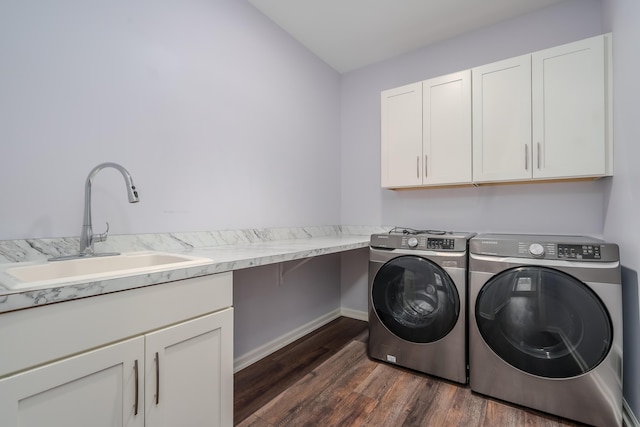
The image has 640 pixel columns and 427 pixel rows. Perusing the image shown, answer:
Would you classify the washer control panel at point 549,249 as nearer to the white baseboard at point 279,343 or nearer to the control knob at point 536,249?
the control knob at point 536,249

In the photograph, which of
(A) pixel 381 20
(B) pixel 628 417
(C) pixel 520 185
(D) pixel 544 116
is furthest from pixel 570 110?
(B) pixel 628 417

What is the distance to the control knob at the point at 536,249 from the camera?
1517mm

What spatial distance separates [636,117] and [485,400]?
162cm

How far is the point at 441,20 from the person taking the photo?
2.25 m

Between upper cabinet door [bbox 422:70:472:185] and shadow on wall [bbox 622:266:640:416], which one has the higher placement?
upper cabinet door [bbox 422:70:472:185]

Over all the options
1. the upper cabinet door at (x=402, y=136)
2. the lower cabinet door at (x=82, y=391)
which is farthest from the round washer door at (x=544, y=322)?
the lower cabinet door at (x=82, y=391)

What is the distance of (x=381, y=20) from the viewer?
88.6 inches

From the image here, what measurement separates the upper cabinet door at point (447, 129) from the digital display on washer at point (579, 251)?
30.2 inches

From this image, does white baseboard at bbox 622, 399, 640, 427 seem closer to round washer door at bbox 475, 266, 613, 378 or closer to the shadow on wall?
the shadow on wall

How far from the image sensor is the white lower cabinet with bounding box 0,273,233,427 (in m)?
0.69

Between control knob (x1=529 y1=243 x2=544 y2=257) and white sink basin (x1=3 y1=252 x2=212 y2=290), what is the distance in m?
1.63

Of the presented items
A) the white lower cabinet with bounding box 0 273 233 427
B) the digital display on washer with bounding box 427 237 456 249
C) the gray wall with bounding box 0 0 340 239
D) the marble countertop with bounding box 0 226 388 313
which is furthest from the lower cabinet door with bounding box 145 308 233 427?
the digital display on washer with bounding box 427 237 456 249

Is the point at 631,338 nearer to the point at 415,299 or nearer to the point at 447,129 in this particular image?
the point at 415,299

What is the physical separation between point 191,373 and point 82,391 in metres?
0.32
